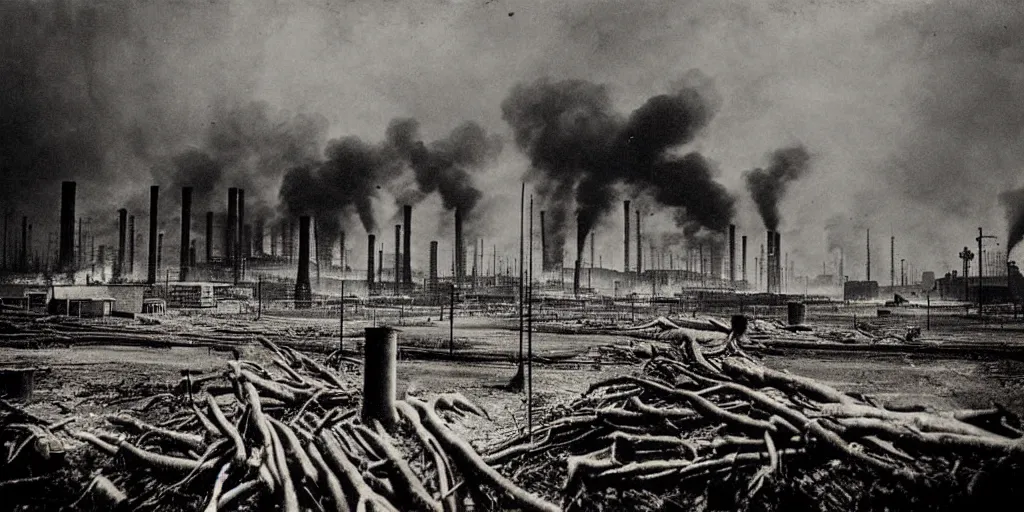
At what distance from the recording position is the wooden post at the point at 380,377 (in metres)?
3.69

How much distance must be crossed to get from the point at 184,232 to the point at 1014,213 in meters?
6.16

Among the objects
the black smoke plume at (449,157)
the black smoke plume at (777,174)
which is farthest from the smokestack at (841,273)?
the black smoke plume at (449,157)

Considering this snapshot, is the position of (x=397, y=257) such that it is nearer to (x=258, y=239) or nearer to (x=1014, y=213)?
(x=258, y=239)

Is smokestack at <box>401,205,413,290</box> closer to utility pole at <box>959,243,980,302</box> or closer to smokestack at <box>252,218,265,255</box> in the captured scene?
smokestack at <box>252,218,265,255</box>

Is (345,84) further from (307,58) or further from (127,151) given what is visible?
(127,151)

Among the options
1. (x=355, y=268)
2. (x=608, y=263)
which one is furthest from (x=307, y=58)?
(x=608, y=263)

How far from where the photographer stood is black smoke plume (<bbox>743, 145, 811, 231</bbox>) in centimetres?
378

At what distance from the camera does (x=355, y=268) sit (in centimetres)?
493

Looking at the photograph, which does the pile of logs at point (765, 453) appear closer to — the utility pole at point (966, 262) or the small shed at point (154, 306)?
the utility pole at point (966, 262)

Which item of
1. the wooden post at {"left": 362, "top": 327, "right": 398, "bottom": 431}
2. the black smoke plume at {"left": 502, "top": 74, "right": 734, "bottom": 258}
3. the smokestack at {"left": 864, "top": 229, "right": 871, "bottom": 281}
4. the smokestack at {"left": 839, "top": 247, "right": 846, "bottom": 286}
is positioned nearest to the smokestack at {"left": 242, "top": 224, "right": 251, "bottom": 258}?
the wooden post at {"left": 362, "top": 327, "right": 398, "bottom": 431}

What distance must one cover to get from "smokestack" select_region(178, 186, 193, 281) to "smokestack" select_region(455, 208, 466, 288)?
7.20ft

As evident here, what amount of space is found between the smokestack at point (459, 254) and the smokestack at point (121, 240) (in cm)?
281

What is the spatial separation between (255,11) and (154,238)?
6.73 ft

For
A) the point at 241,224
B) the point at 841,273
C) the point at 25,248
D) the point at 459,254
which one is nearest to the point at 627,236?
the point at 459,254
